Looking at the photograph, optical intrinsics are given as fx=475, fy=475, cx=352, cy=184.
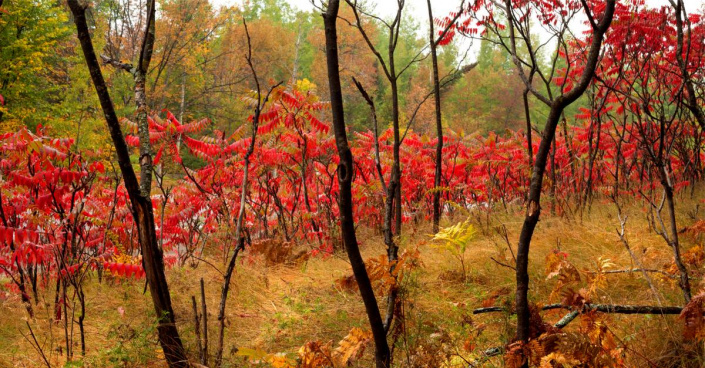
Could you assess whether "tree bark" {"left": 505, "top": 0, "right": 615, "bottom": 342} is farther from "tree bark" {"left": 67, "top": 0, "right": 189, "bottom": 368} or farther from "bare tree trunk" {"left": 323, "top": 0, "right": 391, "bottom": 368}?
"tree bark" {"left": 67, "top": 0, "right": 189, "bottom": 368}

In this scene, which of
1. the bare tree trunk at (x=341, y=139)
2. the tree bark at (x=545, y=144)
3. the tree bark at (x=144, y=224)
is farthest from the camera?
the tree bark at (x=144, y=224)

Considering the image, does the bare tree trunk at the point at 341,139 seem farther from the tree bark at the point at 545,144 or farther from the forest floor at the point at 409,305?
the forest floor at the point at 409,305

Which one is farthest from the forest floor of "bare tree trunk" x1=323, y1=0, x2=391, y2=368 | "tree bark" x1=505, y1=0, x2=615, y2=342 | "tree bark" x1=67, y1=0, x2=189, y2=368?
"bare tree trunk" x1=323, y1=0, x2=391, y2=368

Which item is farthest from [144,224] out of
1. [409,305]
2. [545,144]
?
[545,144]

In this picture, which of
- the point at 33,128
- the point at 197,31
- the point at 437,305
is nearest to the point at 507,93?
the point at 197,31

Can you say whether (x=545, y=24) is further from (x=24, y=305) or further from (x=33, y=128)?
(x=33, y=128)

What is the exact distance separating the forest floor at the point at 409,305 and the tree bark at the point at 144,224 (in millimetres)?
254

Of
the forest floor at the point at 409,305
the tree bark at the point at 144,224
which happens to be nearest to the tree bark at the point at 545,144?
the forest floor at the point at 409,305

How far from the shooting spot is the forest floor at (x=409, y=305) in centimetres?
264

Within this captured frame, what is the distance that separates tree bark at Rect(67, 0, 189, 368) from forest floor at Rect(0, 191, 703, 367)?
25 centimetres

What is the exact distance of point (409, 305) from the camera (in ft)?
9.83

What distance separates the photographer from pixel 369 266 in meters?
2.72

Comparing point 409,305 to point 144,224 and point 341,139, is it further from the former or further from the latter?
point 144,224

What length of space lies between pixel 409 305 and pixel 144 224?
1665 millimetres
